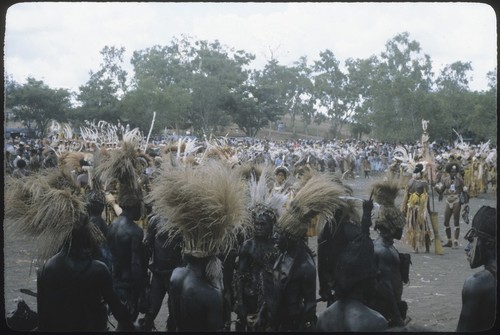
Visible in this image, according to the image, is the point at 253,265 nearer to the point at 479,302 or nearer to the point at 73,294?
the point at 73,294

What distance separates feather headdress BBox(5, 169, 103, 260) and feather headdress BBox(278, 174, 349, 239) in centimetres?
160

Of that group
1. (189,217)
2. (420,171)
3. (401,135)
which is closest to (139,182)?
(189,217)

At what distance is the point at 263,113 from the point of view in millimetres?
54062

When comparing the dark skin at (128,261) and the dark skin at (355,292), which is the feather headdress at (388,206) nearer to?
the dark skin at (355,292)

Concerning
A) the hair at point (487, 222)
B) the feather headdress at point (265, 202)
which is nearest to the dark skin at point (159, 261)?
the feather headdress at point (265, 202)

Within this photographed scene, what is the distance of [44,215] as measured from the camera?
4484 mm

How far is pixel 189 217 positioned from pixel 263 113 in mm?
49704

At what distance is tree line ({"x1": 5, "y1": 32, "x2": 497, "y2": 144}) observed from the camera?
143 ft

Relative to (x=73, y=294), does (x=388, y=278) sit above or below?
below

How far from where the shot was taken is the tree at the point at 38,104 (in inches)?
1690

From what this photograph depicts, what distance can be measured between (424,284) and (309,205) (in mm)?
5382

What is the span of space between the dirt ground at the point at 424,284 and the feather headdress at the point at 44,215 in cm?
188

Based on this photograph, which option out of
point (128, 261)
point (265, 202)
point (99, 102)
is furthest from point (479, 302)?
point (99, 102)

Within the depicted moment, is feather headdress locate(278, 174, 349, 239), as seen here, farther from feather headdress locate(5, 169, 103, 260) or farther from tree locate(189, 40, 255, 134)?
tree locate(189, 40, 255, 134)
